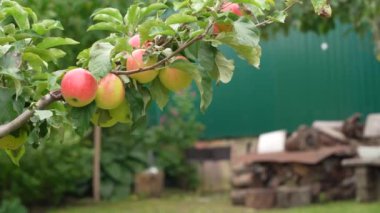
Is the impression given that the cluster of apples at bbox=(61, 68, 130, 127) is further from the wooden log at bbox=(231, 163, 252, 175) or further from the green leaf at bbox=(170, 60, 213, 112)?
the wooden log at bbox=(231, 163, 252, 175)

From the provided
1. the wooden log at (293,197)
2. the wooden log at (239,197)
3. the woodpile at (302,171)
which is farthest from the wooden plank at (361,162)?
the wooden log at (239,197)

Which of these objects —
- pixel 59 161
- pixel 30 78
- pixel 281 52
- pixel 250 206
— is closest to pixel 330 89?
pixel 281 52

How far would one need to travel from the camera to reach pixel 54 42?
125 cm

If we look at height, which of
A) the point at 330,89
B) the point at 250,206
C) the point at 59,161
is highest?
the point at 330,89

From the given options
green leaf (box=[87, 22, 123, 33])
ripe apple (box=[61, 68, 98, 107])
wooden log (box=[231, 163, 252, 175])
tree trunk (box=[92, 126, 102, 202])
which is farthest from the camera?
tree trunk (box=[92, 126, 102, 202])

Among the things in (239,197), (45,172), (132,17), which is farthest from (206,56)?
(239,197)

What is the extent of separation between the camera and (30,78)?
1.30 meters

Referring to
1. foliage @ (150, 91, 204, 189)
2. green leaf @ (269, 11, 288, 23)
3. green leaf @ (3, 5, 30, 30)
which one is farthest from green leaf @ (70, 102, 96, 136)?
foliage @ (150, 91, 204, 189)

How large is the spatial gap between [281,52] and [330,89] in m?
0.80

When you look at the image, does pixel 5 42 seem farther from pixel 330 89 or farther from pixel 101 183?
pixel 330 89

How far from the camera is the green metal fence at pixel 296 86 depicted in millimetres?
8914

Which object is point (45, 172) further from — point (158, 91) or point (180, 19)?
point (180, 19)

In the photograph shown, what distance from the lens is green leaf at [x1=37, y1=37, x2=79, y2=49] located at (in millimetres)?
1244

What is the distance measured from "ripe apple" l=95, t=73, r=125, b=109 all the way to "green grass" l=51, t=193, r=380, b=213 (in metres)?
5.42
